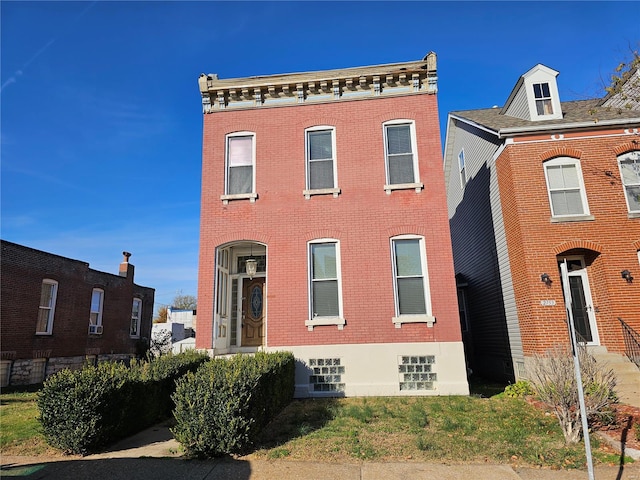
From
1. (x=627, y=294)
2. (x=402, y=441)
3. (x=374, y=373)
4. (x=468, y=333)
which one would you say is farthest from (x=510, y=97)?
(x=402, y=441)

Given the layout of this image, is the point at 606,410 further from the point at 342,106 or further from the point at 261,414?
the point at 342,106

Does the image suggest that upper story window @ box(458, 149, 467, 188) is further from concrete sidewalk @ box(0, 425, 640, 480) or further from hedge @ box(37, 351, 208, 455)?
hedge @ box(37, 351, 208, 455)

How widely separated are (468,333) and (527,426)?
976 cm

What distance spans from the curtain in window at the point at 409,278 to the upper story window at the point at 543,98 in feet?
21.4

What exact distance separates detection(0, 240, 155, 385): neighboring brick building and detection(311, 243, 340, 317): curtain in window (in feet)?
22.5

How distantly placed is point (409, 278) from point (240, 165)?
19.7 feet

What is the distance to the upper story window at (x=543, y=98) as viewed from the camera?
42.5 ft

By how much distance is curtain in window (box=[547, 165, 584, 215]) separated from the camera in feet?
37.7

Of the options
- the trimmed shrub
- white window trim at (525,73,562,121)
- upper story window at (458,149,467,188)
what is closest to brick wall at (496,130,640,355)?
white window trim at (525,73,562,121)

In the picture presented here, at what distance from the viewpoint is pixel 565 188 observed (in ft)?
38.2

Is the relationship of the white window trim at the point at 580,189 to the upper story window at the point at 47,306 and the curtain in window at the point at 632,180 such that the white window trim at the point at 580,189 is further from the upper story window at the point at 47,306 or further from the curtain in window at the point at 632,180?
the upper story window at the point at 47,306

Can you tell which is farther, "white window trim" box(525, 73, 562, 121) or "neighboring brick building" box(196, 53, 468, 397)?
"white window trim" box(525, 73, 562, 121)

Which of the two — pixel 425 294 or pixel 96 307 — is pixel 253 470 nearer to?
pixel 425 294

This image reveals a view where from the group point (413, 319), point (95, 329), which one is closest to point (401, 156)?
point (413, 319)
